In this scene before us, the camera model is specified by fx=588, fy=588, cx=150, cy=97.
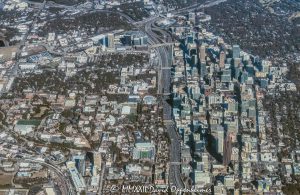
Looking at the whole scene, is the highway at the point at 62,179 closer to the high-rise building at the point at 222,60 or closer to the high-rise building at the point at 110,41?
the high-rise building at the point at 110,41

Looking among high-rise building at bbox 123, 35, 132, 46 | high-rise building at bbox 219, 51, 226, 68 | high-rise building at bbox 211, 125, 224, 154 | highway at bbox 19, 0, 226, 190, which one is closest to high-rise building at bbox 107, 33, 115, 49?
high-rise building at bbox 123, 35, 132, 46

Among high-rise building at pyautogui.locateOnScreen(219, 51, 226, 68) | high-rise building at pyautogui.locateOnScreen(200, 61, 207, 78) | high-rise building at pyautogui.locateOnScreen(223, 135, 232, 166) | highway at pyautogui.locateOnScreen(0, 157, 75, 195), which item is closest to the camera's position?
highway at pyautogui.locateOnScreen(0, 157, 75, 195)

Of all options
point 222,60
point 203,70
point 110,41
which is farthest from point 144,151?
point 110,41

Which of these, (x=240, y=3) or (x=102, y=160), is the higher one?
(x=240, y=3)

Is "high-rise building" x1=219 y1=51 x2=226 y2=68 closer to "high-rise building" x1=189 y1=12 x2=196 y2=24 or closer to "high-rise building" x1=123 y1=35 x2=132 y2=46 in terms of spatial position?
"high-rise building" x1=123 y1=35 x2=132 y2=46

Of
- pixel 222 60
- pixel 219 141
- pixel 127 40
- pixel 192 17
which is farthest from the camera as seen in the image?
pixel 192 17

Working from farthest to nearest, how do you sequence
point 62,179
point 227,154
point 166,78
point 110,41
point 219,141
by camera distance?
point 110,41 → point 166,78 → point 219,141 → point 227,154 → point 62,179

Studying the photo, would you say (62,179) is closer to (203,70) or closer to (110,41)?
(203,70)

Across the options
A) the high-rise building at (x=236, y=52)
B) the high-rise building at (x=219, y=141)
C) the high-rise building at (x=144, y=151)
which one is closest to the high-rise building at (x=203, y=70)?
the high-rise building at (x=236, y=52)

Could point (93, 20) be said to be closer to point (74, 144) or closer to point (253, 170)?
point (74, 144)

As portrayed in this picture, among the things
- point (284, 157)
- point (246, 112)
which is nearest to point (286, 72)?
point (246, 112)

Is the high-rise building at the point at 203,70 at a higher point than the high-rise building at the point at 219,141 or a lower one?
higher
